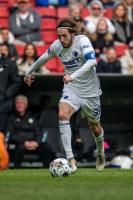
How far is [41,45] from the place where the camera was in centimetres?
1727

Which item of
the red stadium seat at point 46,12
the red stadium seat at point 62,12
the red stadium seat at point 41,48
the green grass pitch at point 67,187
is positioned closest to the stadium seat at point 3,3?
the red stadium seat at point 46,12

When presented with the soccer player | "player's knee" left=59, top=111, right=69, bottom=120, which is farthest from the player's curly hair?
"player's knee" left=59, top=111, right=69, bottom=120

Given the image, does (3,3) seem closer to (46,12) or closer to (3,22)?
(3,22)

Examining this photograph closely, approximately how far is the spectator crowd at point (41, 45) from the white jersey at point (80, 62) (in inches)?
143

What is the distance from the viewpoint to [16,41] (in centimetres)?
1725

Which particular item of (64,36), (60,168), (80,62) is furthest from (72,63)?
(60,168)

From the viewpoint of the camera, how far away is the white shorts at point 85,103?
11.5 metres

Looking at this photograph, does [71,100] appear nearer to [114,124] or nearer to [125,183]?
[125,183]

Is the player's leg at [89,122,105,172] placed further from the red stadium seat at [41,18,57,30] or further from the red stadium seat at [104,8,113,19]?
the red stadium seat at [104,8,113,19]

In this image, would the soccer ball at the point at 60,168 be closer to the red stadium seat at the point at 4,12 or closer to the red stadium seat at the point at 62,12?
the red stadium seat at the point at 4,12

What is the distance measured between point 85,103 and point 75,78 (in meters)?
0.57

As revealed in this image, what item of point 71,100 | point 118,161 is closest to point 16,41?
point 118,161

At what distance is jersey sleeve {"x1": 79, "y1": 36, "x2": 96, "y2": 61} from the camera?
11.1m

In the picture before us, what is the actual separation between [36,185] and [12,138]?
6.72m
